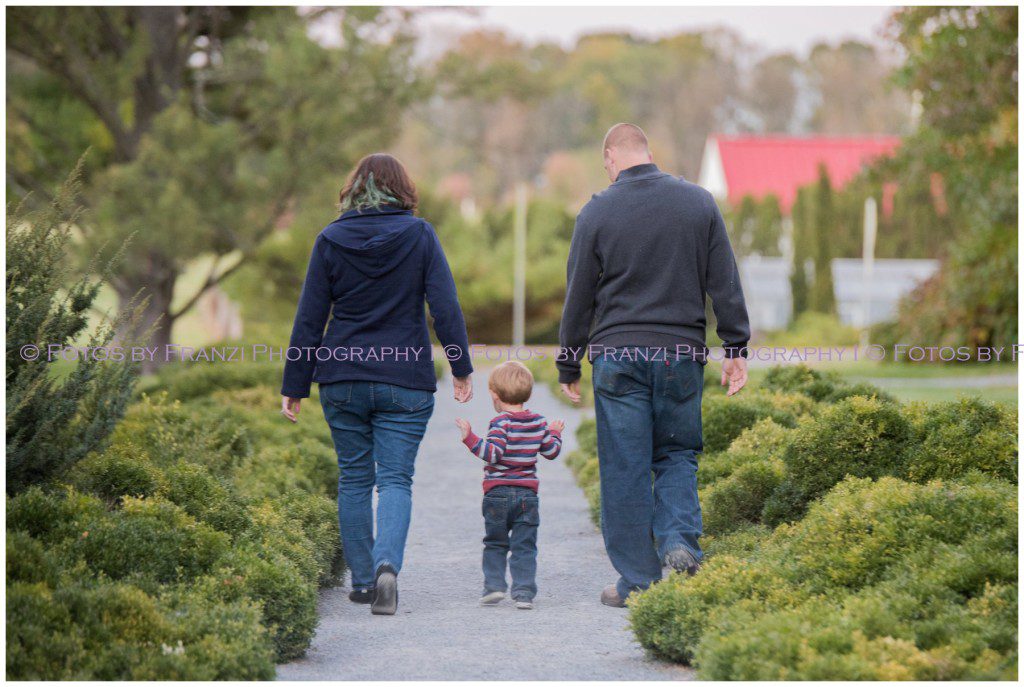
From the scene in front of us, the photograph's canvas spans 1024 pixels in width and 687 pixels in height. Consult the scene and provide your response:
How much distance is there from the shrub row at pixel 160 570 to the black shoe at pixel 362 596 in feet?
0.60

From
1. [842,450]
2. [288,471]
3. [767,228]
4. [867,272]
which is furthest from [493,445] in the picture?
[767,228]

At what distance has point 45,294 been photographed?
560cm

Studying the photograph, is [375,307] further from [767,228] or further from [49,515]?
[767,228]

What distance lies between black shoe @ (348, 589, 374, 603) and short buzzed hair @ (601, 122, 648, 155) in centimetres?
219

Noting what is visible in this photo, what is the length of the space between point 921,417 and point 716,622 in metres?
1.94

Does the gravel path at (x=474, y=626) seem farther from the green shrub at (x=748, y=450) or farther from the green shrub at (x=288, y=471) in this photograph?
the green shrub at (x=748, y=450)

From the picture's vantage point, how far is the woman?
536 centimetres

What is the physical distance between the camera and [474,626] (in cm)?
516

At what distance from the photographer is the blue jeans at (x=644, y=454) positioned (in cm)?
540

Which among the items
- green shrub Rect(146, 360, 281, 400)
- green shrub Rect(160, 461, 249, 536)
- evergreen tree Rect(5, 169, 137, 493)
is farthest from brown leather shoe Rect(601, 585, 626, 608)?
green shrub Rect(146, 360, 281, 400)

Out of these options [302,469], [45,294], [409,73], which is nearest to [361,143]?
[409,73]

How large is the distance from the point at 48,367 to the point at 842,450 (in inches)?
139

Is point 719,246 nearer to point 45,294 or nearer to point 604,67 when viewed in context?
point 45,294

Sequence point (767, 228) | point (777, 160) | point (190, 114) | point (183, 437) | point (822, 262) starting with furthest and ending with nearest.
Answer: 1. point (777, 160)
2. point (767, 228)
3. point (822, 262)
4. point (190, 114)
5. point (183, 437)
